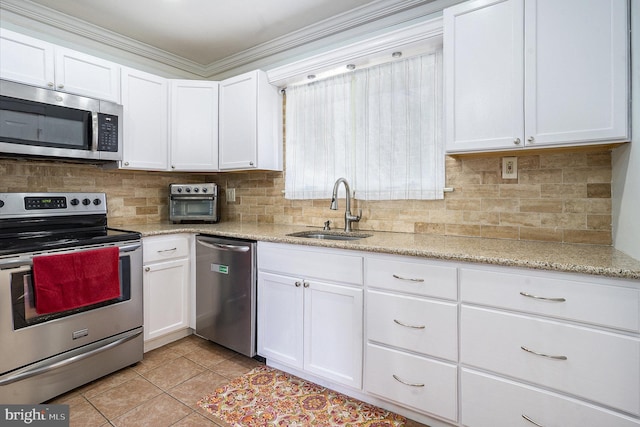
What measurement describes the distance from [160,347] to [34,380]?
0.85m

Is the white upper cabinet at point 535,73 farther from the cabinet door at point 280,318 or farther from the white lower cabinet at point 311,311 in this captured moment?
the cabinet door at point 280,318

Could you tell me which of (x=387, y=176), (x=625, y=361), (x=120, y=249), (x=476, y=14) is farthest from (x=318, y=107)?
(x=625, y=361)

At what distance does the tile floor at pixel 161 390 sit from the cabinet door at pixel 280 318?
266 mm

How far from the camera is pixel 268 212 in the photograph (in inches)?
123

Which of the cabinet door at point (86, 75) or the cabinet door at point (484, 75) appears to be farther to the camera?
the cabinet door at point (86, 75)

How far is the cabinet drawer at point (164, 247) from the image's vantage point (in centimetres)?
238

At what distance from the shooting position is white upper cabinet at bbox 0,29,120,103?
2.00m

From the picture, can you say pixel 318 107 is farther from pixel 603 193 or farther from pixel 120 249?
pixel 603 193

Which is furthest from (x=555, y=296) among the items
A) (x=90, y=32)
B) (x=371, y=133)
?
(x=90, y=32)

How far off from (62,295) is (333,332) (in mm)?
1536

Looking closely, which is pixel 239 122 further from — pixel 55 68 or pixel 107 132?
pixel 55 68

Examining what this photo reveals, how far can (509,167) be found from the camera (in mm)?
1976

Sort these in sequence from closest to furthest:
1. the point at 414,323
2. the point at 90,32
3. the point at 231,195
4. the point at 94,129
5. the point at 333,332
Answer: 1. the point at 414,323
2. the point at 333,332
3. the point at 94,129
4. the point at 90,32
5. the point at 231,195

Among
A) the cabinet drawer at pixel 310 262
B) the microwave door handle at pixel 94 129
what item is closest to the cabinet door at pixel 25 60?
the microwave door handle at pixel 94 129
